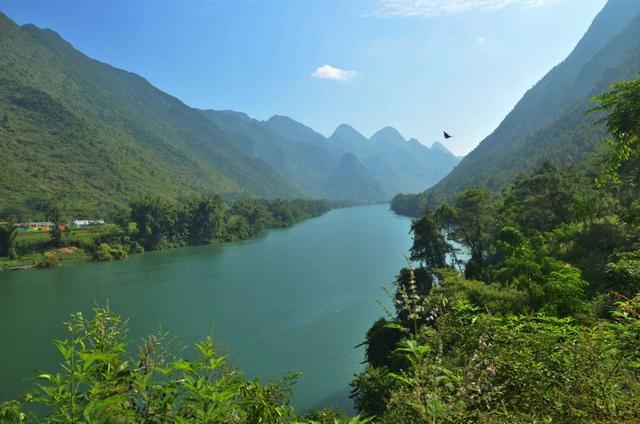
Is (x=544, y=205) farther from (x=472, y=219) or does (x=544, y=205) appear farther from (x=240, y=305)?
(x=240, y=305)

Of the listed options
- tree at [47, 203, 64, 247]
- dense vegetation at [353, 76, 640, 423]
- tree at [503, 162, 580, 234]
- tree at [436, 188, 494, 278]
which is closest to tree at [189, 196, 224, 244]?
tree at [47, 203, 64, 247]

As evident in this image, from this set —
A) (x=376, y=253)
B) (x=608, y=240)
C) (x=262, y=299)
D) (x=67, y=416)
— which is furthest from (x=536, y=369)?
(x=376, y=253)

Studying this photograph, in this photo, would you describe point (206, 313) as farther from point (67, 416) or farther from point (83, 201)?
point (83, 201)

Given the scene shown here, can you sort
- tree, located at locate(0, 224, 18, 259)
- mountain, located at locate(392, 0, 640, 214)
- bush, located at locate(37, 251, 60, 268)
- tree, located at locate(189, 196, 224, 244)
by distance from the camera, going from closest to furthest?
bush, located at locate(37, 251, 60, 268) → tree, located at locate(0, 224, 18, 259) → tree, located at locate(189, 196, 224, 244) → mountain, located at locate(392, 0, 640, 214)

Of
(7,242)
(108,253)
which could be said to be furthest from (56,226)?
(108,253)

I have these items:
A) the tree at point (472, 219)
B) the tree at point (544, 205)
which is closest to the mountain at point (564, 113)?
the tree at point (544, 205)

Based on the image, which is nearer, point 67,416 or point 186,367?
point 67,416

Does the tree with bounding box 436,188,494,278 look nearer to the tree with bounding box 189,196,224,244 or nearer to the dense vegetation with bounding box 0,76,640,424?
the dense vegetation with bounding box 0,76,640,424
